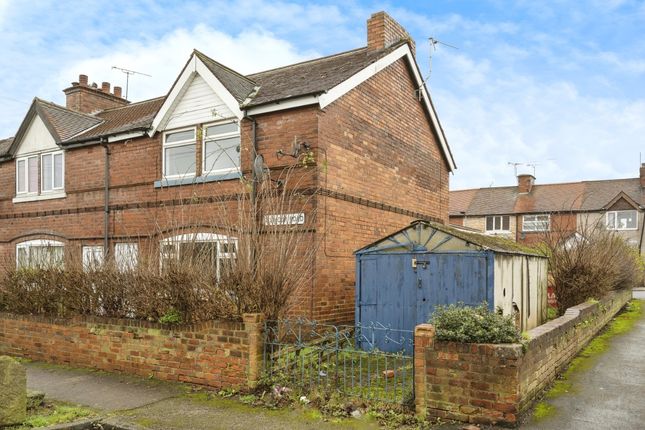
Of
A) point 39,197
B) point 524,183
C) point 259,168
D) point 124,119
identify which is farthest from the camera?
point 524,183

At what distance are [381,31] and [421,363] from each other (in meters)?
9.61

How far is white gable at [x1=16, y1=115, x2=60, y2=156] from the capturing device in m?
15.5

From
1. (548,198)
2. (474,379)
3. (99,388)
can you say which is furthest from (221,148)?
(548,198)

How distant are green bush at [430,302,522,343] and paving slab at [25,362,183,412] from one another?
145 inches

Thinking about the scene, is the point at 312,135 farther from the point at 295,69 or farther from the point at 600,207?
the point at 600,207

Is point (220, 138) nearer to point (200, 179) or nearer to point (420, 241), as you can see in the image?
point (200, 179)

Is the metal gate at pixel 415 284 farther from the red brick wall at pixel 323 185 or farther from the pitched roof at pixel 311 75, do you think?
the pitched roof at pixel 311 75

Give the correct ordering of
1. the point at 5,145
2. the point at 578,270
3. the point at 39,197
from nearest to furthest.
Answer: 1. the point at 578,270
2. the point at 39,197
3. the point at 5,145

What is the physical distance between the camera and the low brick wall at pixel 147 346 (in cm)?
693

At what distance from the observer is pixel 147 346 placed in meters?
7.86

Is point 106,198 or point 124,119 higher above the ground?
point 124,119

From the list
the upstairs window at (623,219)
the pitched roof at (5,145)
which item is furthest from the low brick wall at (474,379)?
the upstairs window at (623,219)

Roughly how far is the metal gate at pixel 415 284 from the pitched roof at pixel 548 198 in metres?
33.6

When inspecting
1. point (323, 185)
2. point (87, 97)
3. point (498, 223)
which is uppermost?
point (87, 97)
